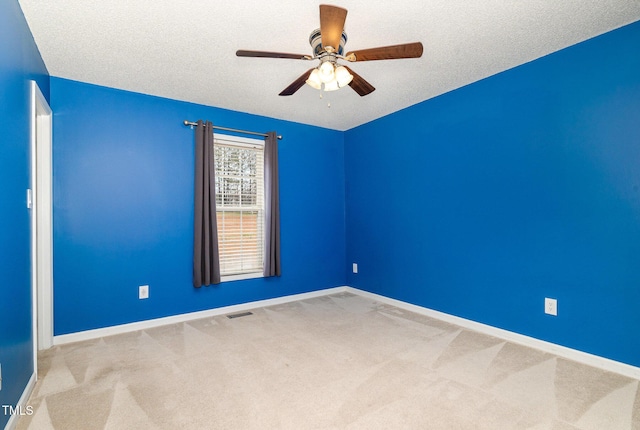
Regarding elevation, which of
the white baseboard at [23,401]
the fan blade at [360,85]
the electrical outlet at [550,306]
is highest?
the fan blade at [360,85]

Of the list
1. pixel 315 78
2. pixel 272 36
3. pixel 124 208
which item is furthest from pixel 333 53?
pixel 124 208

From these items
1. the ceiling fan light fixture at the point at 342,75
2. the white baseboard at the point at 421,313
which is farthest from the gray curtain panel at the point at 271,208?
the ceiling fan light fixture at the point at 342,75

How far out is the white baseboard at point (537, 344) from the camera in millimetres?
2230

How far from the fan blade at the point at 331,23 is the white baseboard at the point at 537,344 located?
283 centimetres

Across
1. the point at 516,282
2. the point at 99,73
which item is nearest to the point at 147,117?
the point at 99,73

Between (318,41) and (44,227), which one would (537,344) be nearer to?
(318,41)

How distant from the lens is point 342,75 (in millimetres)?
2158

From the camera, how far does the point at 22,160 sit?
6.53ft

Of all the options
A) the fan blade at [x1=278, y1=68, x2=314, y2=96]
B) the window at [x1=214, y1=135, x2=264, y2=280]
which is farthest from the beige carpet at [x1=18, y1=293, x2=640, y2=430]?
the fan blade at [x1=278, y1=68, x2=314, y2=96]

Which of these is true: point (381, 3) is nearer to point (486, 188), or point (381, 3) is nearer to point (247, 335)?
point (486, 188)

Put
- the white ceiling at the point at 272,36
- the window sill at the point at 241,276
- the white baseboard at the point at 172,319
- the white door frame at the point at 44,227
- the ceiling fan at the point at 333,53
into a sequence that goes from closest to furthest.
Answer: the ceiling fan at the point at 333,53 < the white ceiling at the point at 272,36 < the white door frame at the point at 44,227 < the white baseboard at the point at 172,319 < the window sill at the point at 241,276

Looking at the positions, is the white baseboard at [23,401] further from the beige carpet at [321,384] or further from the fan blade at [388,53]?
the fan blade at [388,53]

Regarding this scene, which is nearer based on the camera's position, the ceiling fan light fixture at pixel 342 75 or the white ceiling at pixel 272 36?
the white ceiling at pixel 272 36

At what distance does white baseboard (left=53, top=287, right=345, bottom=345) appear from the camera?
115 inches
